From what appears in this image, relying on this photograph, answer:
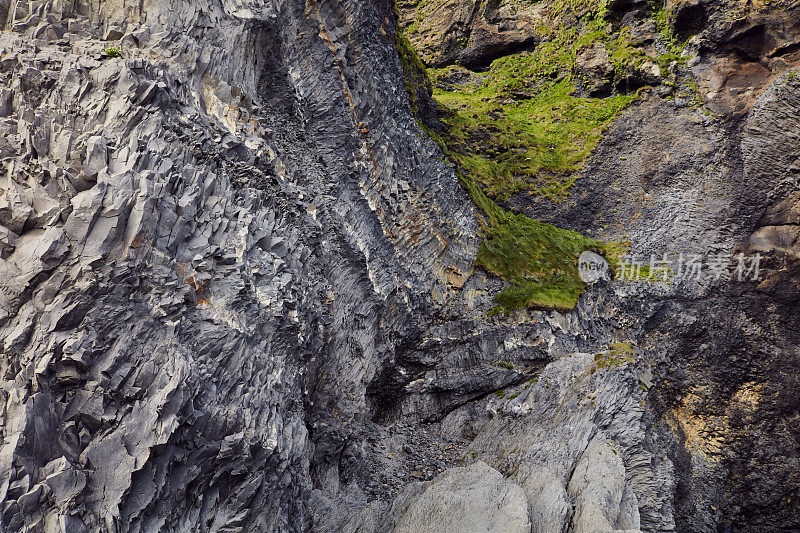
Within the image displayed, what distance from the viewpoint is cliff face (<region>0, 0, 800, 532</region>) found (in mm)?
7539

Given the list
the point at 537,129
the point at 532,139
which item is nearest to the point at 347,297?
the point at 532,139

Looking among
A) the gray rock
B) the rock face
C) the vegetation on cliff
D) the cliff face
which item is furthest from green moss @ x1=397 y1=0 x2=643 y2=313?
the gray rock

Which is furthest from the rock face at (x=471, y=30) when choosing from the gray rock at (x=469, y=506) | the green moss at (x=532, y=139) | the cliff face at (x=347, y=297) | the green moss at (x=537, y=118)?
the gray rock at (x=469, y=506)

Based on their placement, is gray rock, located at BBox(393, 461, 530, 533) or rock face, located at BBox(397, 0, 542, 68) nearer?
gray rock, located at BBox(393, 461, 530, 533)

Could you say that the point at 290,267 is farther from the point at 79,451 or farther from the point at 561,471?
the point at 561,471

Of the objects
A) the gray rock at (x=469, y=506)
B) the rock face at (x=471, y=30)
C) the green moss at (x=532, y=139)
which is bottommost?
the gray rock at (x=469, y=506)

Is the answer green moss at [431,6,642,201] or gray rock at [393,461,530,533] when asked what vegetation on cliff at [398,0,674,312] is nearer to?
green moss at [431,6,642,201]

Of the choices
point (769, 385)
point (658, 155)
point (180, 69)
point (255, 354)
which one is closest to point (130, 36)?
point (180, 69)

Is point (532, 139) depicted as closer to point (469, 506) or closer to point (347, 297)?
point (347, 297)

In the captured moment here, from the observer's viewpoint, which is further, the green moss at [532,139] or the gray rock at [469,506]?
the green moss at [532,139]

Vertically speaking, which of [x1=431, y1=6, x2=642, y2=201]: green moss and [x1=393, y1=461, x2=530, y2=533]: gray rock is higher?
[x1=431, y1=6, x2=642, y2=201]: green moss

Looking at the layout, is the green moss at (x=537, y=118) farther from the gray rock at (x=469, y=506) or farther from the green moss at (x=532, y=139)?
the gray rock at (x=469, y=506)

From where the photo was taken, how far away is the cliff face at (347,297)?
24.7ft

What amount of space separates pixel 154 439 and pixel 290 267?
6.17 metres
